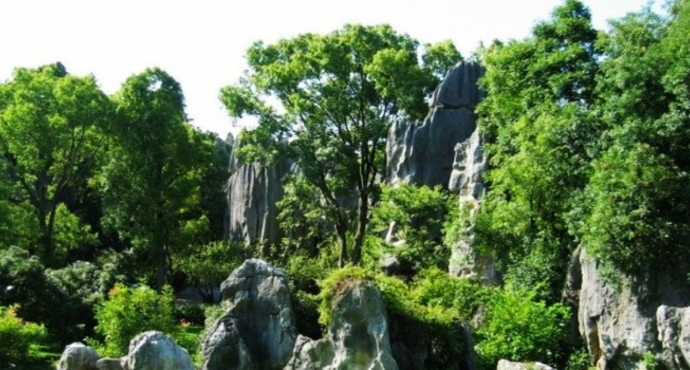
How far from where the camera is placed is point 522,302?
13875 mm

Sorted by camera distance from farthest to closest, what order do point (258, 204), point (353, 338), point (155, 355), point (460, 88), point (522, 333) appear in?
1. point (258, 204)
2. point (460, 88)
3. point (522, 333)
4. point (353, 338)
5. point (155, 355)

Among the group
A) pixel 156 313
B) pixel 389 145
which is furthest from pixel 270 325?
pixel 389 145

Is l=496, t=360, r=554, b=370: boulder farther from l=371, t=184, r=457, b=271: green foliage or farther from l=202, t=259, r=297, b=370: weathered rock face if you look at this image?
l=371, t=184, r=457, b=271: green foliage

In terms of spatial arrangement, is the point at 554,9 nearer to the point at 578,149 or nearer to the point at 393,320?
the point at 578,149

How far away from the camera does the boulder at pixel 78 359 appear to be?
398 inches

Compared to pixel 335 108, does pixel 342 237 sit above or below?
below

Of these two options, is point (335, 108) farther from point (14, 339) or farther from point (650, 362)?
point (650, 362)

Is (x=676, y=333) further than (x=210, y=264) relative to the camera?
No

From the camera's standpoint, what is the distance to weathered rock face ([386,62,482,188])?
23.7 m

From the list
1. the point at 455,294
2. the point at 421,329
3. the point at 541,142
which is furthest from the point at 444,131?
the point at 421,329

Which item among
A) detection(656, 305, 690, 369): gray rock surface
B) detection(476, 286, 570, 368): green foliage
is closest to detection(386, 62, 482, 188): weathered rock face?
detection(476, 286, 570, 368): green foliage

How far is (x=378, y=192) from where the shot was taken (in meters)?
25.3

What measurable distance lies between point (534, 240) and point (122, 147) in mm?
15454

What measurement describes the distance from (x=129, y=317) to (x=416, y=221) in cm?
888
